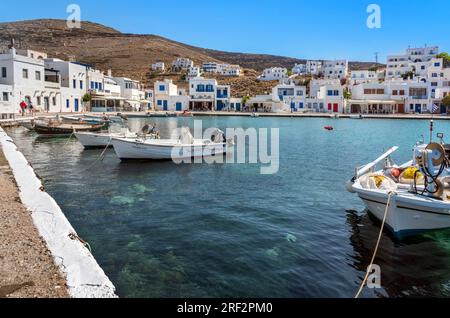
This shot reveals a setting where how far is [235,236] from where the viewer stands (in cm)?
1141

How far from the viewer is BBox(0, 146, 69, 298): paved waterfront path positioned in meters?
6.05

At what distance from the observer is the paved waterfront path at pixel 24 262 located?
6051 millimetres

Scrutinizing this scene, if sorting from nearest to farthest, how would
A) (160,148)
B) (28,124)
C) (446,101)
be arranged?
(160,148)
(28,124)
(446,101)

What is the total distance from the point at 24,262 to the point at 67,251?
2.49 ft

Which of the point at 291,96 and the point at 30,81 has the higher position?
the point at 291,96

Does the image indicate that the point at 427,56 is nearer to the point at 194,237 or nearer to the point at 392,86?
the point at 392,86

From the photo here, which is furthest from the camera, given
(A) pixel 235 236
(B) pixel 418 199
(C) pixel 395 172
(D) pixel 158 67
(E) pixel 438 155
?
(D) pixel 158 67

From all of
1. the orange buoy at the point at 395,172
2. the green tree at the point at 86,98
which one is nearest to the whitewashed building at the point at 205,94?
the green tree at the point at 86,98

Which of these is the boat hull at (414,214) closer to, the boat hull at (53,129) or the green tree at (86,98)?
the boat hull at (53,129)

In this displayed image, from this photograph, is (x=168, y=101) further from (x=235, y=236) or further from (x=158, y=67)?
(x=235, y=236)

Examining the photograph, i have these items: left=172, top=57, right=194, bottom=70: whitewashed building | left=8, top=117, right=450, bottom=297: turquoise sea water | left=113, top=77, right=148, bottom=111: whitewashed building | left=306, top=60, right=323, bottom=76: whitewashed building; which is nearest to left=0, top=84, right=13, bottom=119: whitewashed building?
left=8, top=117, right=450, bottom=297: turquoise sea water

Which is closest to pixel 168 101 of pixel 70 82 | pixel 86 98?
pixel 86 98
